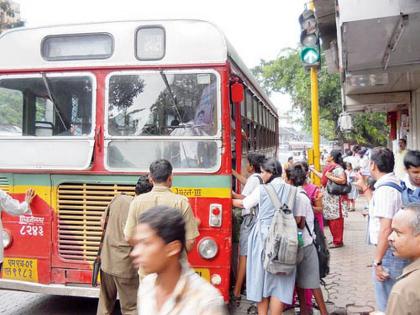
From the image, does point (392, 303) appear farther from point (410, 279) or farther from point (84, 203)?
point (84, 203)

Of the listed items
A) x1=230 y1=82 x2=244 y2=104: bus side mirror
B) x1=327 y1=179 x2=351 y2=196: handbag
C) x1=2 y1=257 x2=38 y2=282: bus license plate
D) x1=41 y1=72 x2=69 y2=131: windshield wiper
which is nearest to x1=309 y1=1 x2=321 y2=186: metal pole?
x1=327 y1=179 x2=351 y2=196: handbag

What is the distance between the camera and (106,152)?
4746 millimetres

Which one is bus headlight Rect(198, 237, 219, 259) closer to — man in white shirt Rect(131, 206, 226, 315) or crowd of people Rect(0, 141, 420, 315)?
crowd of people Rect(0, 141, 420, 315)

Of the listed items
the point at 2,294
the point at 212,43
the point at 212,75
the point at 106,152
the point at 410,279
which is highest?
the point at 212,43

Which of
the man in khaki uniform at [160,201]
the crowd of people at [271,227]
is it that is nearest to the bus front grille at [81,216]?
the crowd of people at [271,227]

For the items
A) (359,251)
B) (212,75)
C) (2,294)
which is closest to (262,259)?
(212,75)

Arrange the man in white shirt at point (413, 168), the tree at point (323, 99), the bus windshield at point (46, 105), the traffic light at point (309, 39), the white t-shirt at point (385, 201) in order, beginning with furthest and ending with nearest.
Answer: the tree at point (323, 99) → the traffic light at point (309, 39) → the bus windshield at point (46, 105) → the man in white shirt at point (413, 168) → the white t-shirt at point (385, 201)

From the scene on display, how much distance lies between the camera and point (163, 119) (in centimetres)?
467

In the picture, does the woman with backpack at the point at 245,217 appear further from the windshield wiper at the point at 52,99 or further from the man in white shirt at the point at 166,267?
the man in white shirt at the point at 166,267

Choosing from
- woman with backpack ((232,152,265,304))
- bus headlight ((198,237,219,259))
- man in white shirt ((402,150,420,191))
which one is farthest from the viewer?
woman with backpack ((232,152,265,304))

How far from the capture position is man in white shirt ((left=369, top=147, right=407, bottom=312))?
12.5 feet

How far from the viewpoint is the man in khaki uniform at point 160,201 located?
388 cm

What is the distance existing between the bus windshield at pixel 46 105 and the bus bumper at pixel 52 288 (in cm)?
147

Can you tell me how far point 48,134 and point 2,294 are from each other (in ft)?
8.38
